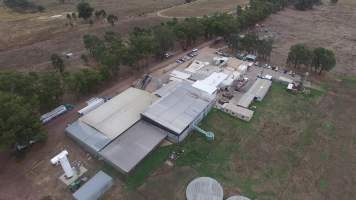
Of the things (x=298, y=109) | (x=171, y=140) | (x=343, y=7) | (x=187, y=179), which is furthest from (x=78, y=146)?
(x=343, y=7)

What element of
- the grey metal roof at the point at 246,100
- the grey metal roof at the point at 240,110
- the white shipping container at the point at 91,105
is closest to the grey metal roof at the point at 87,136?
the white shipping container at the point at 91,105

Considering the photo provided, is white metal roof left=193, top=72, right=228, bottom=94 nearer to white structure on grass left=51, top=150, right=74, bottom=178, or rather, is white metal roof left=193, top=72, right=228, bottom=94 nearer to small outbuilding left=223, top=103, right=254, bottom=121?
small outbuilding left=223, top=103, right=254, bottom=121

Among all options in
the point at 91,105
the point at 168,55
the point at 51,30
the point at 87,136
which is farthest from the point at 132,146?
the point at 51,30

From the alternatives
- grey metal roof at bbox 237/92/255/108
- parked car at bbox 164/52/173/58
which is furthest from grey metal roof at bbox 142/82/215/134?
parked car at bbox 164/52/173/58

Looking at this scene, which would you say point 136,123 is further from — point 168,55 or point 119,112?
point 168,55

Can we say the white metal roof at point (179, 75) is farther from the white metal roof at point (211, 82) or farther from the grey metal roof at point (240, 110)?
the grey metal roof at point (240, 110)

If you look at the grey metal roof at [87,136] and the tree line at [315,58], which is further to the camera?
the tree line at [315,58]
